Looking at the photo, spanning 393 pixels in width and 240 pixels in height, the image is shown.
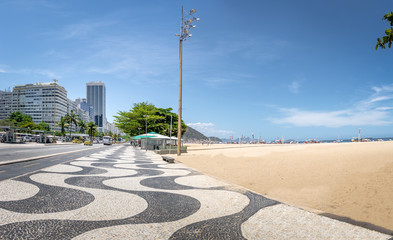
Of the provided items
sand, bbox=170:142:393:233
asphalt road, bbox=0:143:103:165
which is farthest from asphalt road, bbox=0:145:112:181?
sand, bbox=170:142:393:233

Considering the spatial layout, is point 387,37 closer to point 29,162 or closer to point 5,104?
point 29,162

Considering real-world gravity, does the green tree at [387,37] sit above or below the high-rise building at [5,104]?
below

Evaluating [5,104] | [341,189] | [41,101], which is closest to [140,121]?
[341,189]

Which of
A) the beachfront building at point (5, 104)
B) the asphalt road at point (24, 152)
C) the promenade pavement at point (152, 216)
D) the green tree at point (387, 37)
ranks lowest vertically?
the asphalt road at point (24, 152)

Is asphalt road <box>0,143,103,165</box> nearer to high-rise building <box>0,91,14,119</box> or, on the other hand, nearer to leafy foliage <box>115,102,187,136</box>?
leafy foliage <box>115,102,187,136</box>

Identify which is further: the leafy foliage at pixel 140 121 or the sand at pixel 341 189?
the leafy foliage at pixel 140 121

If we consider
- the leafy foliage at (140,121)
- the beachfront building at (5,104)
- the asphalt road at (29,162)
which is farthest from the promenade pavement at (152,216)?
the beachfront building at (5,104)

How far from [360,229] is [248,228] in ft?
5.85

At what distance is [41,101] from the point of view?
16788 cm

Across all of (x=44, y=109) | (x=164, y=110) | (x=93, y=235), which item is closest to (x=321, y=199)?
(x=93, y=235)

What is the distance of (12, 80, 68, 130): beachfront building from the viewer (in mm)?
166125

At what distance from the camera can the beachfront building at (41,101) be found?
16612cm

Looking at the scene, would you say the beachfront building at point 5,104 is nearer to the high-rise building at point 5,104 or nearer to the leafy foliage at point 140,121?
the high-rise building at point 5,104

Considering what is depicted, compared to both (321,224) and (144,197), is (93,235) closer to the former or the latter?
(144,197)
